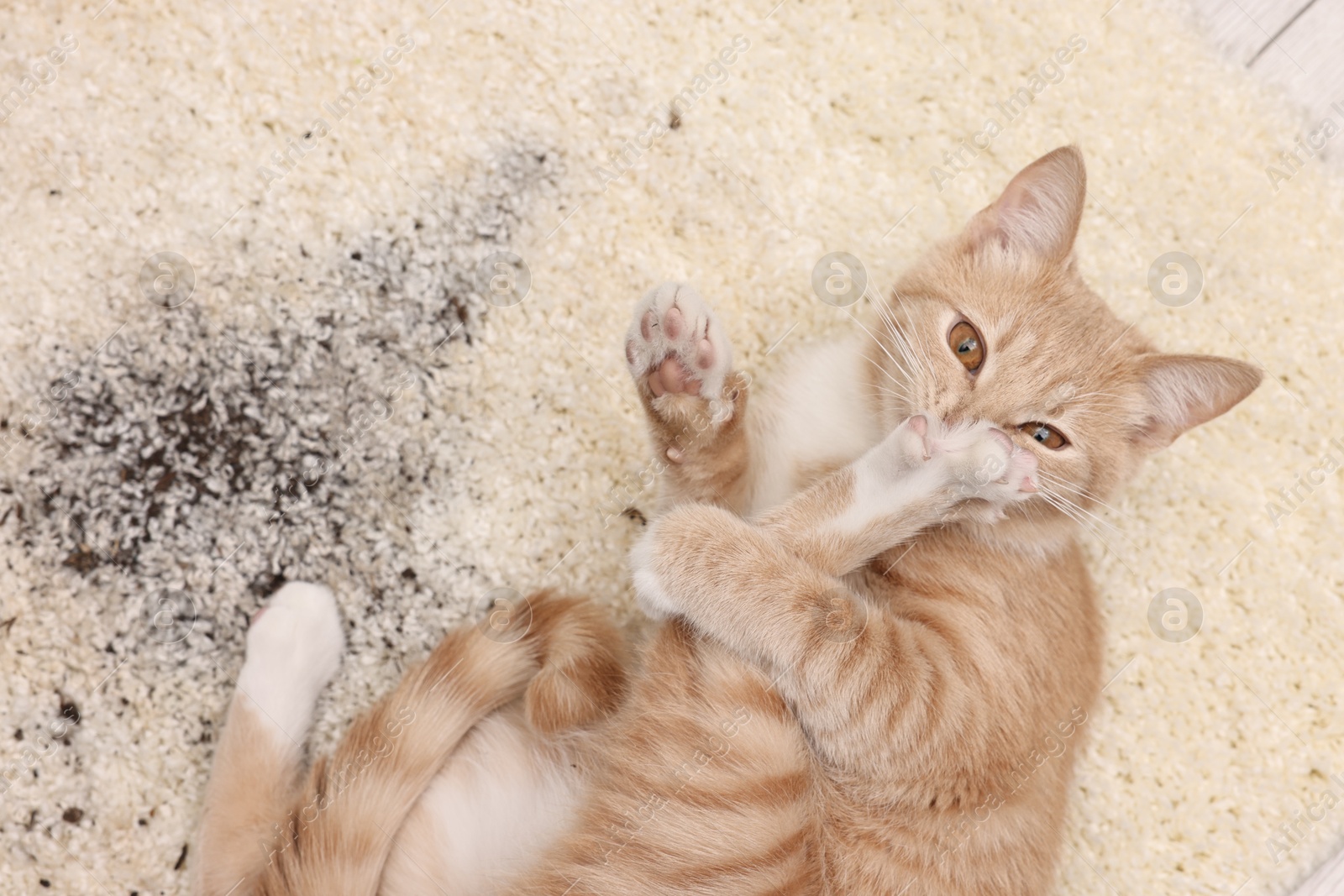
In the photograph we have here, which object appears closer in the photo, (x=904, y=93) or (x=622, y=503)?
(x=622, y=503)

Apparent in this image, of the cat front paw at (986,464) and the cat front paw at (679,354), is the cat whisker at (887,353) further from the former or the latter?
the cat front paw at (679,354)

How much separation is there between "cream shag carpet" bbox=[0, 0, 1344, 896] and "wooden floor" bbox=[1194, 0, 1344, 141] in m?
0.08

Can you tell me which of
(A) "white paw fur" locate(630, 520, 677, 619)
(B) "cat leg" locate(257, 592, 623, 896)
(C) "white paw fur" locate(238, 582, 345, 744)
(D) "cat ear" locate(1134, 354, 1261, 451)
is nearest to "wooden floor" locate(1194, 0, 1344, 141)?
(D) "cat ear" locate(1134, 354, 1261, 451)

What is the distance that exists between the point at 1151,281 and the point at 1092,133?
1.17 feet

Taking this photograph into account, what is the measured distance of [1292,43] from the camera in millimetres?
2100

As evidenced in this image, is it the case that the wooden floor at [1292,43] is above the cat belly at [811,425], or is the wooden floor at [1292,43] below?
above

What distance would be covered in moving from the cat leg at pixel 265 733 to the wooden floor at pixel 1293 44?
232cm

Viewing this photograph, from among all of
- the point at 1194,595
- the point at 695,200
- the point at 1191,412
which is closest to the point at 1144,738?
the point at 1194,595

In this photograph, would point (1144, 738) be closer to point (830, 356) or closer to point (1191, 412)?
point (1191, 412)

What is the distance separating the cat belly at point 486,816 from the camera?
4.91 ft

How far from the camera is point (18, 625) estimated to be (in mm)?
1676

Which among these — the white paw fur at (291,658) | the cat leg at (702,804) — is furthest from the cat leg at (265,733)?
the cat leg at (702,804)

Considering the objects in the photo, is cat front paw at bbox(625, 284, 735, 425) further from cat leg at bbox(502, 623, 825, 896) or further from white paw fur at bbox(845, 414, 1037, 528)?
cat leg at bbox(502, 623, 825, 896)

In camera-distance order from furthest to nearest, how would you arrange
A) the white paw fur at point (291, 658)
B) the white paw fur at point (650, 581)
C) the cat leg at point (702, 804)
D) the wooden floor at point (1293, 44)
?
the wooden floor at point (1293, 44)
the white paw fur at point (291, 658)
the white paw fur at point (650, 581)
the cat leg at point (702, 804)
